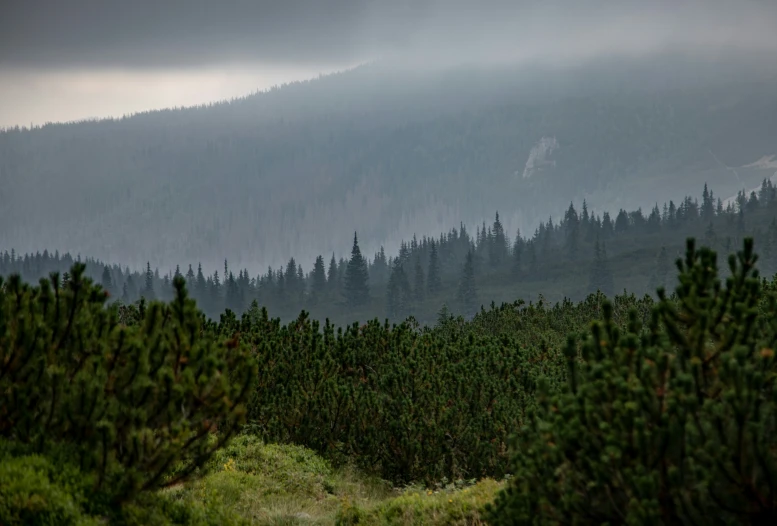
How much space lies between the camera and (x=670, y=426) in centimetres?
551

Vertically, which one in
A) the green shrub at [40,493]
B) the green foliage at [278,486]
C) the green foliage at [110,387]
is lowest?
the green foliage at [278,486]

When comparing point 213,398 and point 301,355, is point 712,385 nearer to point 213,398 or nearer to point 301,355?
point 213,398

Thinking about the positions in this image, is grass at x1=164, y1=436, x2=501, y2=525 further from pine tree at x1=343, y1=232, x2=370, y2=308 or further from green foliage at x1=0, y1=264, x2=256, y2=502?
pine tree at x1=343, y1=232, x2=370, y2=308

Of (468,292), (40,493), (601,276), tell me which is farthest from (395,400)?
(468,292)

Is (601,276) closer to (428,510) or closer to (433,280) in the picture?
(433,280)

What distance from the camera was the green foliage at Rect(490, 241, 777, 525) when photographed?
17.4 ft

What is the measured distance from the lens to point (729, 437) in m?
5.27

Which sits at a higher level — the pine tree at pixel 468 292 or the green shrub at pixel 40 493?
the green shrub at pixel 40 493

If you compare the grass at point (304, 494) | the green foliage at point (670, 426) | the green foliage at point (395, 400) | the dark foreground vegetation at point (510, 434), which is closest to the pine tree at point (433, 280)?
the green foliage at point (395, 400)

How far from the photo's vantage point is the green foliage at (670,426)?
5301 millimetres

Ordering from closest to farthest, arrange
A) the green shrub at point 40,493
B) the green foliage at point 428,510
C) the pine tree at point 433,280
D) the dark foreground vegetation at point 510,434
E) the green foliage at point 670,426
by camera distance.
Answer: the green foliage at point 670,426
the dark foreground vegetation at point 510,434
the green shrub at point 40,493
the green foliage at point 428,510
the pine tree at point 433,280

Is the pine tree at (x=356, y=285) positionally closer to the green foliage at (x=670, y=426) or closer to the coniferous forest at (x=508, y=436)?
the coniferous forest at (x=508, y=436)

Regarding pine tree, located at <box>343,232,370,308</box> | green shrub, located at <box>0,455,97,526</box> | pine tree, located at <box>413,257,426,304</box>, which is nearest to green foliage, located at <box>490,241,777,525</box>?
green shrub, located at <box>0,455,97,526</box>

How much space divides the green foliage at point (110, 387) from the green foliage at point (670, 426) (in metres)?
2.49
